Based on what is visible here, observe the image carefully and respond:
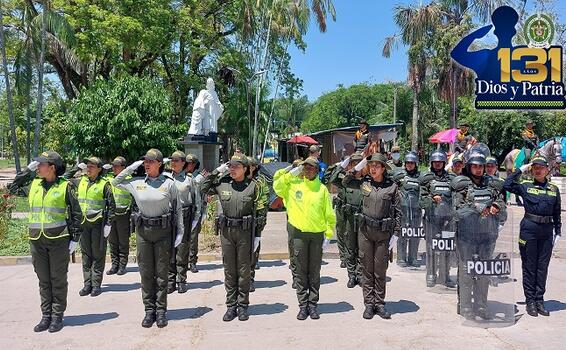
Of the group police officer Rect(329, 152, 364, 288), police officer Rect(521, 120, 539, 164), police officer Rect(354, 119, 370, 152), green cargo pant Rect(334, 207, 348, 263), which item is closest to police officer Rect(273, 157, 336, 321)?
police officer Rect(329, 152, 364, 288)

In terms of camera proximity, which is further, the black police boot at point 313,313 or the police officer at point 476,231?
the black police boot at point 313,313

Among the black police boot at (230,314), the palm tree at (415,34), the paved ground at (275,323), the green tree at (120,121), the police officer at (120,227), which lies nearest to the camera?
the paved ground at (275,323)

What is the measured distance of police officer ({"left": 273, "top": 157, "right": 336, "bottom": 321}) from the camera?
5.75 meters

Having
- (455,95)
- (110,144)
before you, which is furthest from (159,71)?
(455,95)

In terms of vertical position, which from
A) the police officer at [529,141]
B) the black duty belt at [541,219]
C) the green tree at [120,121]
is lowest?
the black duty belt at [541,219]

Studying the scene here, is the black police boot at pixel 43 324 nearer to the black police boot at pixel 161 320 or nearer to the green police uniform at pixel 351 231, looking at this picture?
the black police boot at pixel 161 320

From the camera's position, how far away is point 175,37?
2553 cm

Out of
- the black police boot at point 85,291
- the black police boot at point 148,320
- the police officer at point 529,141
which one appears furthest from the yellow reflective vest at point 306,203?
the police officer at point 529,141

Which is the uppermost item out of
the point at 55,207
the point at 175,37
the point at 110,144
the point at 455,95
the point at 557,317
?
the point at 175,37

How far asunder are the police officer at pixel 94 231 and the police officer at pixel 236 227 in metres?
2.12

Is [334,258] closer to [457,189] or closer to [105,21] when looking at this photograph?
[457,189]

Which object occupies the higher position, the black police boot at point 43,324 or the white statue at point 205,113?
the white statue at point 205,113

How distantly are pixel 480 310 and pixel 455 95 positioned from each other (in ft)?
86.1

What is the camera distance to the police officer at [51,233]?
554 centimetres
